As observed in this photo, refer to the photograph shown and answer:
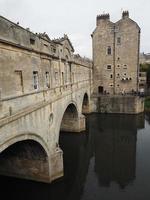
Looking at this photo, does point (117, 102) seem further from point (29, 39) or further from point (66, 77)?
point (29, 39)

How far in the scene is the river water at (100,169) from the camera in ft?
41.4

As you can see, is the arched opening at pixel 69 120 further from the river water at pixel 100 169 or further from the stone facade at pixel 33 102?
the river water at pixel 100 169

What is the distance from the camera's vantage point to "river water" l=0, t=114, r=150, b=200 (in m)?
12.6

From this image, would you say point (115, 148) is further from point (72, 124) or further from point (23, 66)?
point (23, 66)

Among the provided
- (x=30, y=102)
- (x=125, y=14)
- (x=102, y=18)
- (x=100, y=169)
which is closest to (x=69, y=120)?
(x=100, y=169)

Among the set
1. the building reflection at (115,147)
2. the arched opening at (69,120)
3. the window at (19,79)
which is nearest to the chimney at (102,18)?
the building reflection at (115,147)

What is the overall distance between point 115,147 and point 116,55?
2018 centimetres

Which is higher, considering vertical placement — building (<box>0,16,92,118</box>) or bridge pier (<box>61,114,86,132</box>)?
building (<box>0,16,92,118</box>)

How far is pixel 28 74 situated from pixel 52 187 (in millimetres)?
7861

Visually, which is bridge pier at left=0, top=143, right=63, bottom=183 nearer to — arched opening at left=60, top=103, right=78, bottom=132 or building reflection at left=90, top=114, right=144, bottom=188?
building reflection at left=90, top=114, right=144, bottom=188

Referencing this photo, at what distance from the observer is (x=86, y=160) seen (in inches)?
722

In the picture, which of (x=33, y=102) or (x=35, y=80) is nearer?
(x=33, y=102)

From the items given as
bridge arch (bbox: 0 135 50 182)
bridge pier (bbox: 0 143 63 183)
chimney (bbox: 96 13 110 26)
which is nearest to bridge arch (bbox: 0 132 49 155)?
bridge arch (bbox: 0 135 50 182)

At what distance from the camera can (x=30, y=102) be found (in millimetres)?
10180
